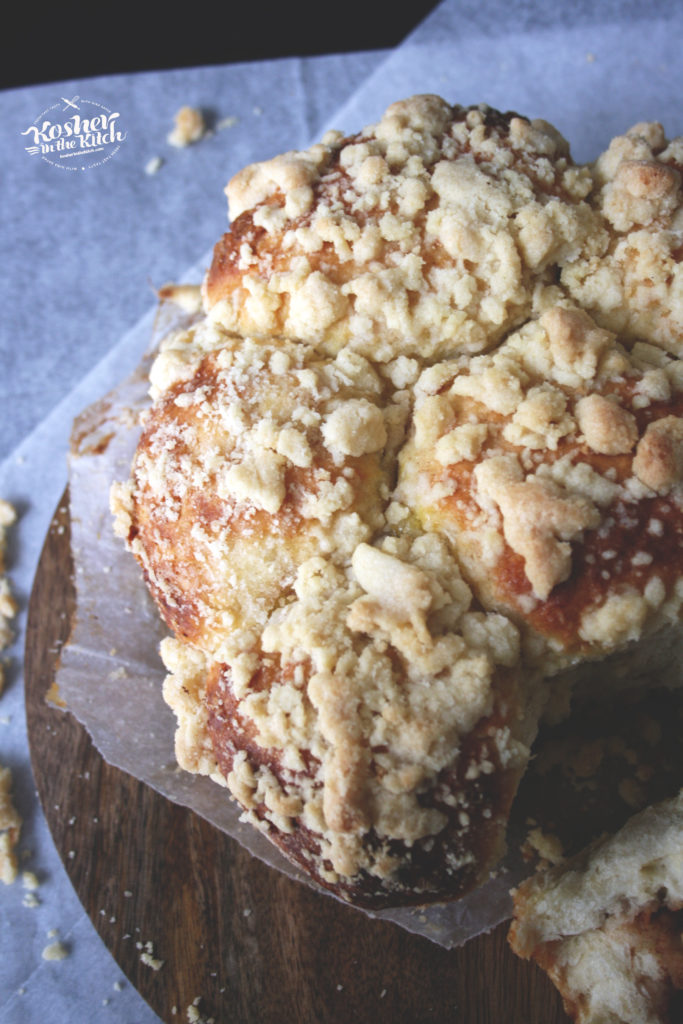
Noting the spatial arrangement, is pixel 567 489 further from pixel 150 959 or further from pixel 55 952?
pixel 55 952

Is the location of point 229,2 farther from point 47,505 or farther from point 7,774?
point 7,774

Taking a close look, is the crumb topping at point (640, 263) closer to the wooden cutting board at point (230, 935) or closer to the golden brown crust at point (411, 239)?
the golden brown crust at point (411, 239)

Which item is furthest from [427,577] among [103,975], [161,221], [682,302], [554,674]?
[161,221]

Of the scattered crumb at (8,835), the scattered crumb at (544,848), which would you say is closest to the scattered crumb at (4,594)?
the scattered crumb at (8,835)

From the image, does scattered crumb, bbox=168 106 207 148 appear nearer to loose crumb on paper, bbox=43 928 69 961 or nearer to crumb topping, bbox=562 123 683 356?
crumb topping, bbox=562 123 683 356

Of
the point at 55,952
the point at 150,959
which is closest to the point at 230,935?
the point at 150,959

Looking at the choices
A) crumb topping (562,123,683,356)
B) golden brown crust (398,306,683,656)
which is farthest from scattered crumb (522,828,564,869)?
crumb topping (562,123,683,356)
